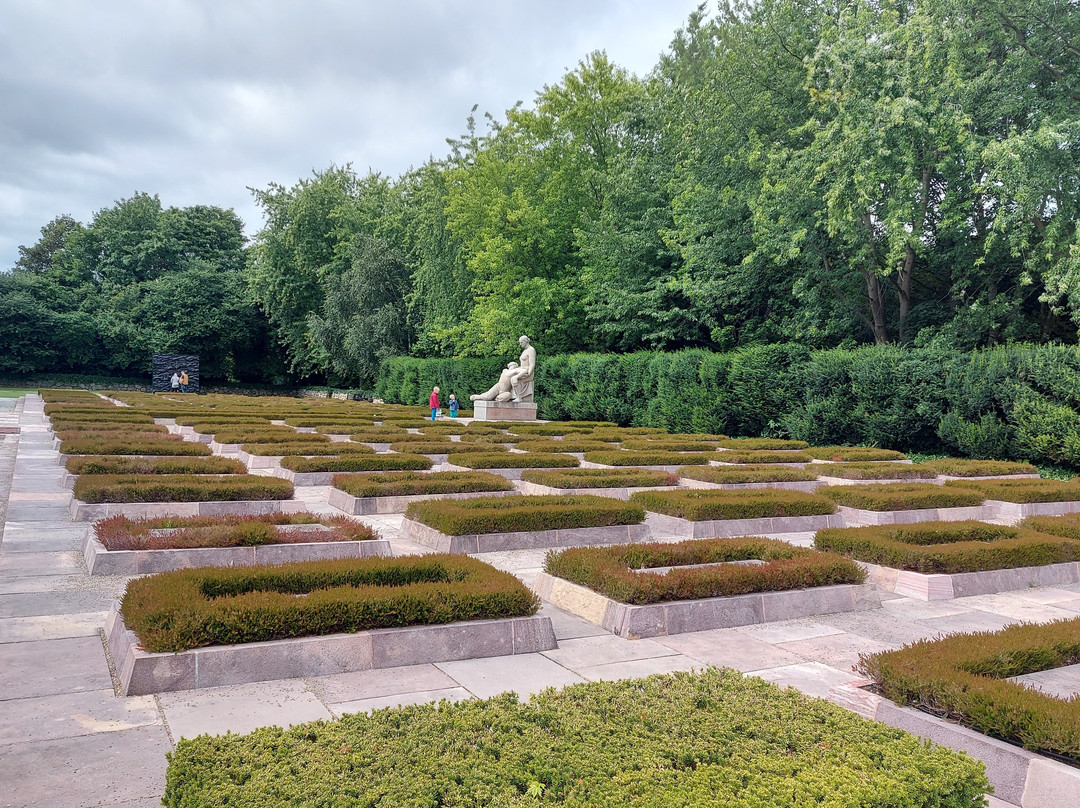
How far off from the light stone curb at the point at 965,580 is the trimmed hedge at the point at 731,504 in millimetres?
2346

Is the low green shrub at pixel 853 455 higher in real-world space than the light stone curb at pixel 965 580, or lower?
higher

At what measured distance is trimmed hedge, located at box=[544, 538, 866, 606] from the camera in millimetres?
6816

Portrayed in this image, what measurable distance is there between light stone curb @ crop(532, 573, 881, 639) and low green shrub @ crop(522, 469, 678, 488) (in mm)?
5331

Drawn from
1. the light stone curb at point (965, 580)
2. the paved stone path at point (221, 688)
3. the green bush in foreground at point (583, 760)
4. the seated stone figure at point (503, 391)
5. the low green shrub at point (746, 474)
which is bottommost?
the paved stone path at point (221, 688)

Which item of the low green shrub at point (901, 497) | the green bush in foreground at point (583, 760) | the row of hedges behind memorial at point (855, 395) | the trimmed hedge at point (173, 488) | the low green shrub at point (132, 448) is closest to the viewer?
the green bush in foreground at point (583, 760)

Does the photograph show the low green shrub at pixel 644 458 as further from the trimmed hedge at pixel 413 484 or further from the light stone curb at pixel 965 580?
the light stone curb at pixel 965 580

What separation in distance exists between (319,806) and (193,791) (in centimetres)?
54

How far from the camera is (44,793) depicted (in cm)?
358

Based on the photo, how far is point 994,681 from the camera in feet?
14.8

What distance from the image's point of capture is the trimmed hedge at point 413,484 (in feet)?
40.0

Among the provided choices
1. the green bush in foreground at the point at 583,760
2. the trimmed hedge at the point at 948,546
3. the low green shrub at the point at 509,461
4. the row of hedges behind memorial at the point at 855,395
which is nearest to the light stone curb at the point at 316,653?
the green bush in foreground at the point at 583,760

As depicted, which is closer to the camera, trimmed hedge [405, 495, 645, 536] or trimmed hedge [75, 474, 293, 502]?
trimmed hedge [405, 495, 645, 536]

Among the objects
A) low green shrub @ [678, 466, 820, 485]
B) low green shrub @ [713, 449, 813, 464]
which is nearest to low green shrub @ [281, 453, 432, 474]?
low green shrub @ [678, 466, 820, 485]

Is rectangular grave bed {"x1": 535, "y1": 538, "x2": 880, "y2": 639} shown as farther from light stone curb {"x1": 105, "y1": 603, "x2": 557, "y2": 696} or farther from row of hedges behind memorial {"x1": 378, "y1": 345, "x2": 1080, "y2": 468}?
row of hedges behind memorial {"x1": 378, "y1": 345, "x2": 1080, "y2": 468}
